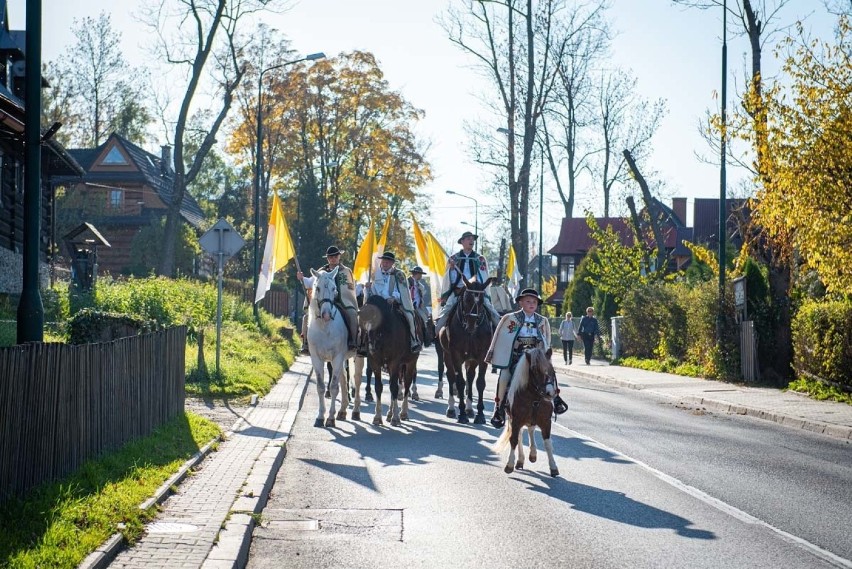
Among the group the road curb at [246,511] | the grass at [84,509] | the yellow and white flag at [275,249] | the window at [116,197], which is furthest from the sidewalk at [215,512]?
the window at [116,197]

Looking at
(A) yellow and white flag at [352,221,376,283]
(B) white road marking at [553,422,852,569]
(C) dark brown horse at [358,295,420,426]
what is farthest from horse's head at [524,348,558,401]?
(A) yellow and white flag at [352,221,376,283]

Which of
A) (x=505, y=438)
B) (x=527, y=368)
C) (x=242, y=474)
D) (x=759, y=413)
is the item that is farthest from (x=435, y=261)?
(x=242, y=474)

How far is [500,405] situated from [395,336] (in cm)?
472

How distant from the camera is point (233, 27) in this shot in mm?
40000

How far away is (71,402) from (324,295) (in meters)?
6.41

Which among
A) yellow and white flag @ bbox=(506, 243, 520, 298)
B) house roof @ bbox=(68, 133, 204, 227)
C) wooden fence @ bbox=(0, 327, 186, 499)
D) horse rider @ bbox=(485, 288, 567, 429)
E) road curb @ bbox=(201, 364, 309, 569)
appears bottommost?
road curb @ bbox=(201, 364, 309, 569)

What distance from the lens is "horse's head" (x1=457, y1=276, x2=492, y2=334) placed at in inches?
621

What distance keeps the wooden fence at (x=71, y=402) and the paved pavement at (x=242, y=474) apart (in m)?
0.92

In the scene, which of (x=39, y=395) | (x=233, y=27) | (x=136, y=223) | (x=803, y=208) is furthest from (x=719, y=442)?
(x=136, y=223)

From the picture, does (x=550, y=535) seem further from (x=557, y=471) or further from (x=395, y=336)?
(x=395, y=336)

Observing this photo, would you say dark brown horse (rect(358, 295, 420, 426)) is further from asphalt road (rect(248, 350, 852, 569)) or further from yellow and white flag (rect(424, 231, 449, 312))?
yellow and white flag (rect(424, 231, 449, 312))

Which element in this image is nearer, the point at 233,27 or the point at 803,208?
the point at 803,208

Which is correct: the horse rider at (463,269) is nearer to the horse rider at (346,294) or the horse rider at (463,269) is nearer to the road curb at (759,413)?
the horse rider at (346,294)

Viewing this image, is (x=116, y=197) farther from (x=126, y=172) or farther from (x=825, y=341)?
(x=825, y=341)
